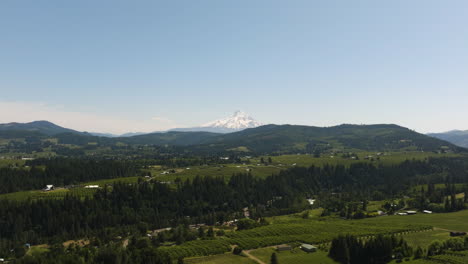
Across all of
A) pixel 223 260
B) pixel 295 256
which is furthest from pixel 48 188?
pixel 295 256

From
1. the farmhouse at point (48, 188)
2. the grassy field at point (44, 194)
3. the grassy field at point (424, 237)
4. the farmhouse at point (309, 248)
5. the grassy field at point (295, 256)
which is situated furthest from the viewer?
the farmhouse at point (48, 188)

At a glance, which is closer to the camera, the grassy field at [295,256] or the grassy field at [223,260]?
the grassy field at [223,260]

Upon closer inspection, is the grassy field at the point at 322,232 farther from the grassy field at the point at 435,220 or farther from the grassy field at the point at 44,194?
the grassy field at the point at 44,194

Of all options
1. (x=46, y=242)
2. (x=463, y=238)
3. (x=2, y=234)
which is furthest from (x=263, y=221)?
(x=2, y=234)

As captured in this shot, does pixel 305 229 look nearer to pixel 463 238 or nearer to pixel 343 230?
pixel 343 230

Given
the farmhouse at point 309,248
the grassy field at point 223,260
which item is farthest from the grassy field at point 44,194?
the farmhouse at point 309,248

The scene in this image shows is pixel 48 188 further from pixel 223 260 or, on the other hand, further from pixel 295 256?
pixel 295 256

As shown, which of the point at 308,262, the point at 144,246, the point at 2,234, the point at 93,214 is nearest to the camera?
the point at 308,262

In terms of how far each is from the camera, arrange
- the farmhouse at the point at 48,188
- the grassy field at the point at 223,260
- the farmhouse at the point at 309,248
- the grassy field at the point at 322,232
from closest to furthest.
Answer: the grassy field at the point at 223,260 < the grassy field at the point at 322,232 < the farmhouse at the point at 309,248 < the farmhouse at the point at 48,188
